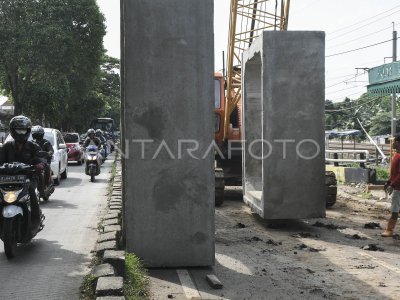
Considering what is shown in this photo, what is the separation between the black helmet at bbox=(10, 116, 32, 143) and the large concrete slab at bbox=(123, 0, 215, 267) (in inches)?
72.4

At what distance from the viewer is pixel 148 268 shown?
21.0 feet

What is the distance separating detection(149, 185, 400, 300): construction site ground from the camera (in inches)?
225

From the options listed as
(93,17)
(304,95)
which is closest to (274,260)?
(304,95)

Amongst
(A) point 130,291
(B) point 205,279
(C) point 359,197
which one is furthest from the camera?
(C) point 359,197

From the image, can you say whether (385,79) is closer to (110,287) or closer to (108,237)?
(108,237)

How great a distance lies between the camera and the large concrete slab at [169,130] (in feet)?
20.6

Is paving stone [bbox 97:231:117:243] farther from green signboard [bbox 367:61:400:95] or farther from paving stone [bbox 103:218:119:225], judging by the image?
green signboard [bbox 367:61:400:95]

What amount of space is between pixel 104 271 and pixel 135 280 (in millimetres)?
381

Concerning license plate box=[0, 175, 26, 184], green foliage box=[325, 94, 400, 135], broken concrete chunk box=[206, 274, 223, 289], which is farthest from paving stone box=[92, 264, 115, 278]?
green foliage box=[325, 94, 400, 135]

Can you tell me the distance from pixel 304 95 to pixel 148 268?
15.3 ft

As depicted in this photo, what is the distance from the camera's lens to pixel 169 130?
20.9 feet

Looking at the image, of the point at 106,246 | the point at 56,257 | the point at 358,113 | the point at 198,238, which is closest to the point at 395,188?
the point at 198,238

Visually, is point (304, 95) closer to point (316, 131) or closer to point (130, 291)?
point (316, 131)

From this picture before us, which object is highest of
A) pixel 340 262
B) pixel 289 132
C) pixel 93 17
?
pixel 93 17
